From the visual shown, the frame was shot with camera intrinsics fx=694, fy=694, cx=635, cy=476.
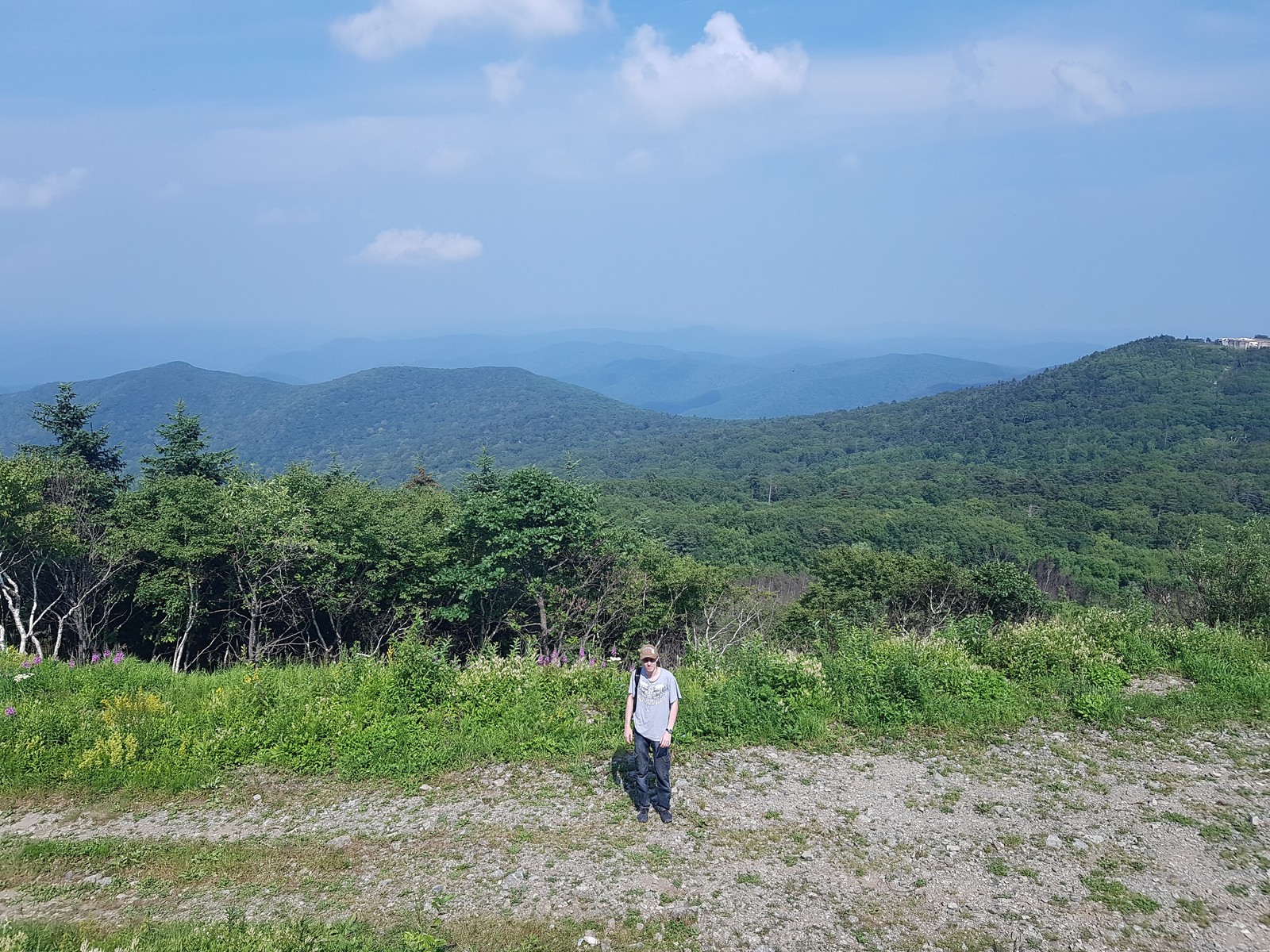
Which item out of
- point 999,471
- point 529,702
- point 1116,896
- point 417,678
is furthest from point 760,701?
point 999,471

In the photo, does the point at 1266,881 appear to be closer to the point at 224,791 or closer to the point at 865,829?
the point at 865,829

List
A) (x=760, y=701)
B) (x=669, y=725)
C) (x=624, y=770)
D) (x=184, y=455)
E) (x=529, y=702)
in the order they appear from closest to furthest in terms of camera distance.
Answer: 1. (x=669, y=725)
2. (x=624, y=770)
3. (x=760, y=701)
4. (x=529, y=702)
5. (x=184, y=455)

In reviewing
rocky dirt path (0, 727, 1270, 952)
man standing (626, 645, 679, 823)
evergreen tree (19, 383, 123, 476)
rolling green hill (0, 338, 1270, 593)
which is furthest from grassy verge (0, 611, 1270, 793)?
evergreen tree (19, 383, 123, 476)

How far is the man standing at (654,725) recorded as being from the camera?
243 inches

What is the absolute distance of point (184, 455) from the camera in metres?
22.8

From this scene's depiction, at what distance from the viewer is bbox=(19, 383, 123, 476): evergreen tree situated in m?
24.9

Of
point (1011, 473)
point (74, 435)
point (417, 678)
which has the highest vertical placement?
point (74, 435)

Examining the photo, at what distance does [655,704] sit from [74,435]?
28435mm

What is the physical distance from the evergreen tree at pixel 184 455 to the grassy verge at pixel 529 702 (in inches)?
557

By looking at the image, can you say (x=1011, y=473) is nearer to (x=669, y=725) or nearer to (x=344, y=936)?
(x=669, y=725)

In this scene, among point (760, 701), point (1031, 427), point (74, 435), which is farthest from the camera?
point (1031, 427)

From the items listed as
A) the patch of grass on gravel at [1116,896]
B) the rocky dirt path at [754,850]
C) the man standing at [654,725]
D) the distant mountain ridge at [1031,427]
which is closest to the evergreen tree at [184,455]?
the rocky dirt path at [754,850]

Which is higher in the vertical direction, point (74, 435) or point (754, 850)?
point (74, 435)

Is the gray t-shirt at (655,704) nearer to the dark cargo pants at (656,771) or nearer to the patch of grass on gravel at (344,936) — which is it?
the dark cargo pants at (656,771)
